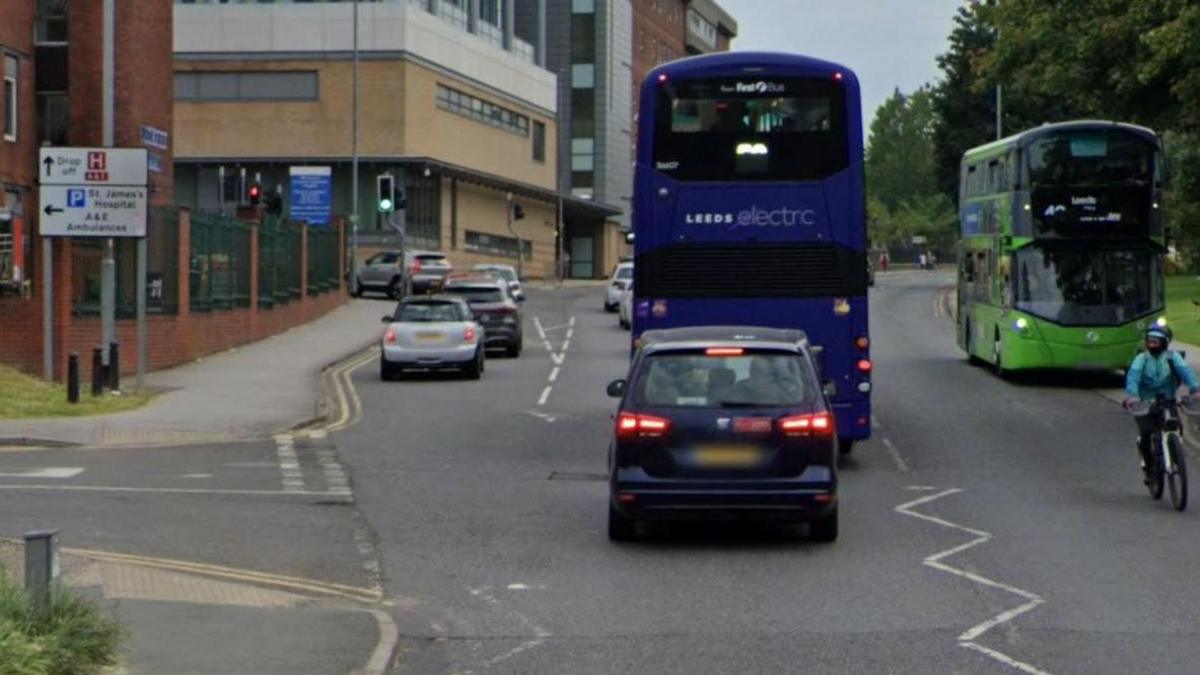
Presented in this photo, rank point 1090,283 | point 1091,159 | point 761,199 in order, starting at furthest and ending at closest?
point 1090,283 < point 1091,159 < point 761,199

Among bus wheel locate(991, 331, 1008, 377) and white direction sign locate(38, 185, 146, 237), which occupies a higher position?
white direction sign locate(38, 185, 146, 237)

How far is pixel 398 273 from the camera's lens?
205 ft

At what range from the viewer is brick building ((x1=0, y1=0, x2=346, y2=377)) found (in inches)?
1218

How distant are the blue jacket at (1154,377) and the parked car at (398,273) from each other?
4389cm

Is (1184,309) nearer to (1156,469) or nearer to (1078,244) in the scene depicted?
(1078,244)

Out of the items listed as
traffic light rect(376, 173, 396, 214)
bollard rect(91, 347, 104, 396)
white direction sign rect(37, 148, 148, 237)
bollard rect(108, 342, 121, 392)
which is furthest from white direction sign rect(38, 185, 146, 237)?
traffic light rect(376, 173, 396, 214)

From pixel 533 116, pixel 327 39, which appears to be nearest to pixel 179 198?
pixel 327 39

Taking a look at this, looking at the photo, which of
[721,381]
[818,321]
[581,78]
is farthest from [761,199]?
[581,78]

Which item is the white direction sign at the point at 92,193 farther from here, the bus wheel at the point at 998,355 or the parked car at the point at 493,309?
the bus wheel at the point at 998,355

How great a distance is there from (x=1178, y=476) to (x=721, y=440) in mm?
5241

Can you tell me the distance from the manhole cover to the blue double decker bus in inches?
62.3

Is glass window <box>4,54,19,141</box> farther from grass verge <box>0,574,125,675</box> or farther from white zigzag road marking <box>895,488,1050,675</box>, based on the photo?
grass verge <box>0,574,125,675</box>

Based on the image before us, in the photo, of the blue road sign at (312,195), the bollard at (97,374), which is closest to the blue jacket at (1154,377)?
the bollard at (97,374)

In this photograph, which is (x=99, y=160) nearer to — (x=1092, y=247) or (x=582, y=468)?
(x=582, y=468)
